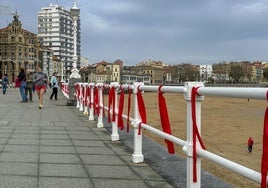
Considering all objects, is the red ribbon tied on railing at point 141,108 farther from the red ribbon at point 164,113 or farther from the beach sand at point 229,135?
the beach sand at point 229,135

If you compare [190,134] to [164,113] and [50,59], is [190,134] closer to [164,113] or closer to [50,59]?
[164,113]

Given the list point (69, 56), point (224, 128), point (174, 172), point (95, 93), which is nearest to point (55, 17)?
point (69, 56)

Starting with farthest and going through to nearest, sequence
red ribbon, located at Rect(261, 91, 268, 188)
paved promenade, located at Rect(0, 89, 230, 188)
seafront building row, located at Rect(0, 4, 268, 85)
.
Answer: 1. seafront building row, located at Rect(0, 4, 268, 85)
2. paved promenade, located at Rect(0, 89, 230, 188)
3. red ribbon, located at Rect(261, 91, 268, 188)

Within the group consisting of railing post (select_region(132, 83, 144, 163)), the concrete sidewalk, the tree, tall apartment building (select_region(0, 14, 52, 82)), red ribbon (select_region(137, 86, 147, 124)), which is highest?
tall apartment building (select_region(0, 14, 52, 82))

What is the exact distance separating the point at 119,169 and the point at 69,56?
4875 inches

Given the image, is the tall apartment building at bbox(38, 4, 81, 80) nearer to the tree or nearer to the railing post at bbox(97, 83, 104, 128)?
the tree

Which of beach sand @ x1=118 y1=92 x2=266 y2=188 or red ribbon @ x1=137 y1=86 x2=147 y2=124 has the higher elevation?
red ribbon @ x1=137 y1=86 x2=147 y2=124

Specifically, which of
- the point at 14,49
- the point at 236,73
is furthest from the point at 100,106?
the point at 236,73

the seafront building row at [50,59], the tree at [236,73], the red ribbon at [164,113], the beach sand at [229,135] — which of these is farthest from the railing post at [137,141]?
the tree at [236,73]

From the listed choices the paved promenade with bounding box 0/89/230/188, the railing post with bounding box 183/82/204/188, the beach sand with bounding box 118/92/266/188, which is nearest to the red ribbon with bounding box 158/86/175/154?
the paved promenade with bounding box 0/89/230/188

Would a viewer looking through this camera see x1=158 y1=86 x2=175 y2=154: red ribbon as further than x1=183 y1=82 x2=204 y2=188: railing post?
Yes

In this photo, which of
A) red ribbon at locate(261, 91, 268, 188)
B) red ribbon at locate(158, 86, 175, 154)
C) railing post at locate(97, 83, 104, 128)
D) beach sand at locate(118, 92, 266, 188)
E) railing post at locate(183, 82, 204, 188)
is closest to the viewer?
red ribbon at locate(261, 91, 268, 188)

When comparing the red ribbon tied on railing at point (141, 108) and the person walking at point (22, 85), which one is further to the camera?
the person walking at point (22, 85)

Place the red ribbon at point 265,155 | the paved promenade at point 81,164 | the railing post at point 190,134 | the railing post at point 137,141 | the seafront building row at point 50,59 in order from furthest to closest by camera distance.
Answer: the seafront building row at point 50,59 < the railing post at point 137,141 < the paved promenade at point 81,164 < the railing post at point 190,134 < the red ribbon at point 265,155
